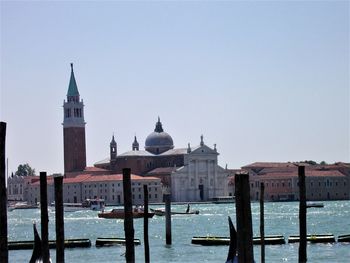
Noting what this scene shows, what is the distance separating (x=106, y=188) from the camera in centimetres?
9481

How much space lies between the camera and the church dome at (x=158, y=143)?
4053 inches

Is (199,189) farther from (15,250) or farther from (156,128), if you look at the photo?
(15,250)

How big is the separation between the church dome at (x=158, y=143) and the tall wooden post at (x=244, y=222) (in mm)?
91132

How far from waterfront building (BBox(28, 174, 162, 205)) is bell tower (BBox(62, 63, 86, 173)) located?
80.6 inches

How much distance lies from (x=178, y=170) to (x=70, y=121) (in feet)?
36.5

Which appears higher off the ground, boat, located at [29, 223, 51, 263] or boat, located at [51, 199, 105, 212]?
boat, located at [51, 199, 105, 212]

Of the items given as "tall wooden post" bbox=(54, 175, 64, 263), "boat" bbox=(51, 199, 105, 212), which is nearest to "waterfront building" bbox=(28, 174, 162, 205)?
"boat" bbox=(51, 199, 105, 212)

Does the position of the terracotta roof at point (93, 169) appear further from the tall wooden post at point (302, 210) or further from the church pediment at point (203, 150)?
the tall wooden post at point (302, 210)

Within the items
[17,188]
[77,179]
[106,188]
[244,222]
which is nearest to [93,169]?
[77,179]

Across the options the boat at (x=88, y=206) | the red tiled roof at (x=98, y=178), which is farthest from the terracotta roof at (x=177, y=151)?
the boat at (x=88, y=206)

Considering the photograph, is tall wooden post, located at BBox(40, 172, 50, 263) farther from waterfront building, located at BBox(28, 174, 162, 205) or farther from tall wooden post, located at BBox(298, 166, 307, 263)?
waterfront building, located at BBox(28, 174, 162, 205)

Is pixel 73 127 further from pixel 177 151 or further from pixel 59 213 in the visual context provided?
pixel 59 213

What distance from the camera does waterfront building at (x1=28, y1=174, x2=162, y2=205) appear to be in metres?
94.3

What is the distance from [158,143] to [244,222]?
9152cm
